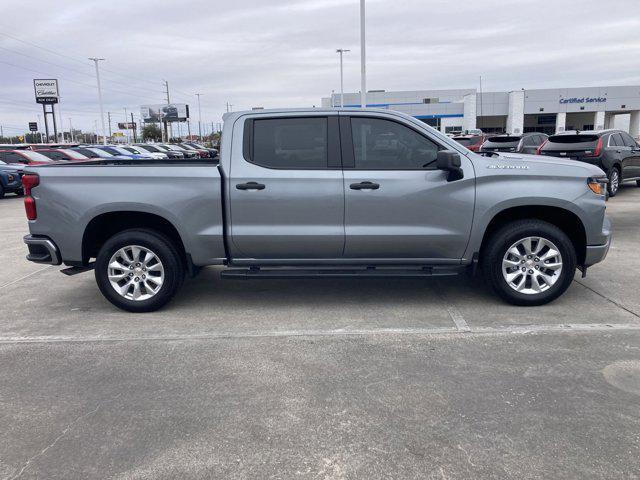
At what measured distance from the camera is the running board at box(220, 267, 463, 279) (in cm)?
537

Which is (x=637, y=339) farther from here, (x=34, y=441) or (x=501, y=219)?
(x=34, y=441)

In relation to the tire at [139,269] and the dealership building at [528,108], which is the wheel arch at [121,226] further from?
the dealership building at [528,108]

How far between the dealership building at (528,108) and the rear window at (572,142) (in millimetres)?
53336

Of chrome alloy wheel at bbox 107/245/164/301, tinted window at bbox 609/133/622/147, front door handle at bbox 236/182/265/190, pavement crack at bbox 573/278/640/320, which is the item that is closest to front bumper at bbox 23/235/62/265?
chrome alloy wheel at bbox 107/245/164/301

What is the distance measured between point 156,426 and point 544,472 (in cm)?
226

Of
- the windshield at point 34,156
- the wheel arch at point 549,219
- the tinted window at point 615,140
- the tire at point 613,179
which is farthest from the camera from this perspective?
the windshield at point 34,156

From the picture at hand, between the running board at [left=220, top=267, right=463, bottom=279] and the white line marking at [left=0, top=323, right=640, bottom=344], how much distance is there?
60 cm

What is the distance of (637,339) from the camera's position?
4.64 meters

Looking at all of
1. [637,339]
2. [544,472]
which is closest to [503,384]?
[544,472]

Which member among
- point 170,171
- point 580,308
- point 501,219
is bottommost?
point 580,308

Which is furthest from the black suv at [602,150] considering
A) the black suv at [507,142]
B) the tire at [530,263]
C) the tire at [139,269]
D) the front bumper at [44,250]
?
the front bumper at [44,250]

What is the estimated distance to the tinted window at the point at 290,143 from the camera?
17.7ft

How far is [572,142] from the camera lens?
530 inches

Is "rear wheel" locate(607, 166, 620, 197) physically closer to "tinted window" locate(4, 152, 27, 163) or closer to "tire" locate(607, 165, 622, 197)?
"tire" locate(607, 165, 622, 197)
